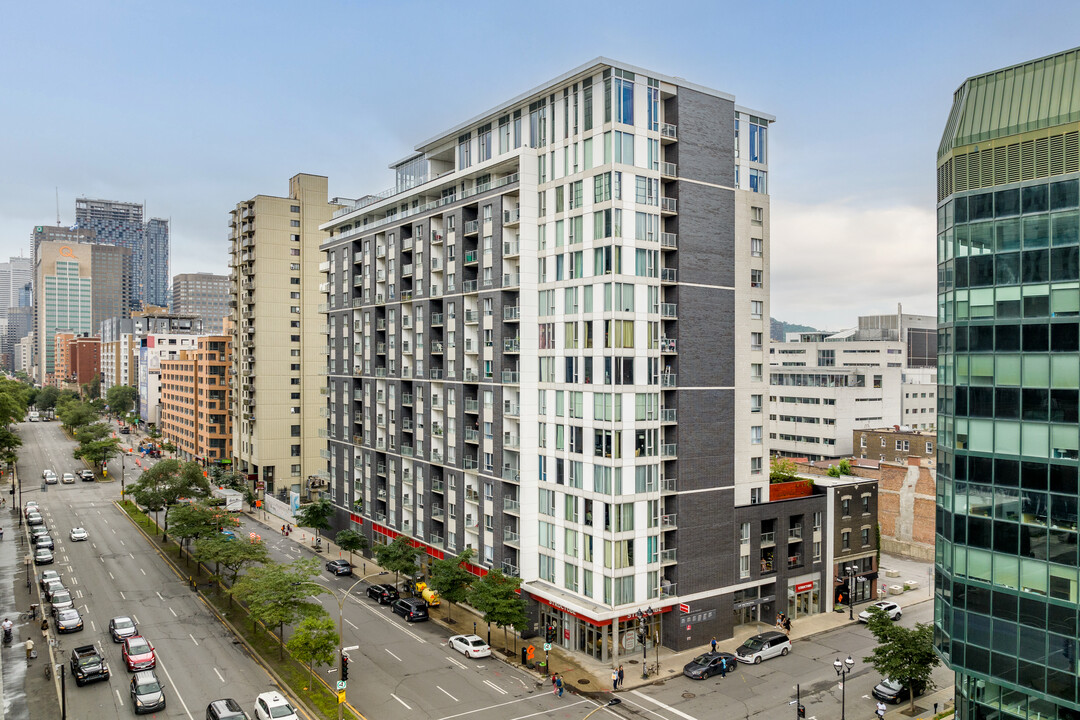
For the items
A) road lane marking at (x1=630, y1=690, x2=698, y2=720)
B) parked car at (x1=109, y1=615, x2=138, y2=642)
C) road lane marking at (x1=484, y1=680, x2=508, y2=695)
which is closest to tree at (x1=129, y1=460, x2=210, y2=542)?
parked car at (x1=109, y1=615, x2=138, y2=642)

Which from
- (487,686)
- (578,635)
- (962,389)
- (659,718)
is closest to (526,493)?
(578,635)

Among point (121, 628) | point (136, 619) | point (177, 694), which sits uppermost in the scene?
point (121, 628)

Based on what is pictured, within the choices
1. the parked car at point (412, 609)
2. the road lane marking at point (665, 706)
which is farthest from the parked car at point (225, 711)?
the road lane marking at point (665, 706)

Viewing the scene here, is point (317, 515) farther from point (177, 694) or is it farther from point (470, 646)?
point (177, 694)

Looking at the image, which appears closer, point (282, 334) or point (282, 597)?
point (282, 597)

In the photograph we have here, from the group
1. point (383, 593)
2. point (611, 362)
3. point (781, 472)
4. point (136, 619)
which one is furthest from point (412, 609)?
point (781, 472)

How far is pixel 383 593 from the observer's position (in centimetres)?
6462

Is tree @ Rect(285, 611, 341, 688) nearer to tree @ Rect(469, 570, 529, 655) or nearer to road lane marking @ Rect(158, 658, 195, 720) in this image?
road lane marking @ Rect(158, 658, 195, 720)

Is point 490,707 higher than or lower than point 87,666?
lower

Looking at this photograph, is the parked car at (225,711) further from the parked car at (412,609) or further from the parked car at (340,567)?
the parked car at (340,567)

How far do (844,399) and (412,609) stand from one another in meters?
81.0

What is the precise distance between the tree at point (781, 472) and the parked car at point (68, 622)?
2243 inches

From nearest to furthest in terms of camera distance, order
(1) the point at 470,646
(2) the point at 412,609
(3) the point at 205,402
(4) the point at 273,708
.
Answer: (4) the point at 273,708 → (1) the point at 470,646 → (2) the point at 412,609 → (3) the point at 205,402

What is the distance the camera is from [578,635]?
172ft
